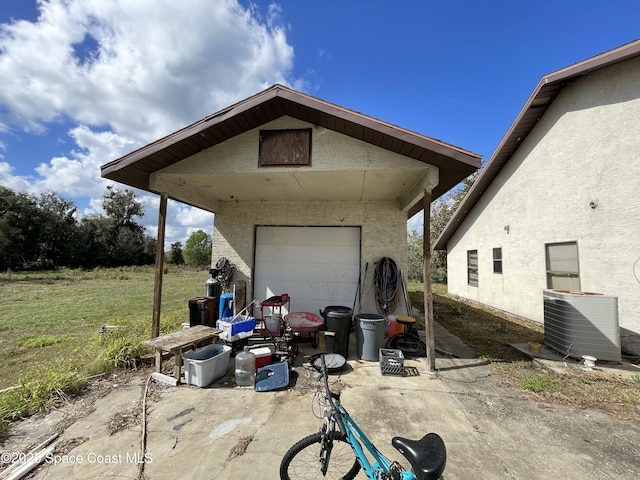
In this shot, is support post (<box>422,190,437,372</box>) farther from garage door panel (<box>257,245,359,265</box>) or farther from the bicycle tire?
garage door panel (<box>257,245,359,265</box>)

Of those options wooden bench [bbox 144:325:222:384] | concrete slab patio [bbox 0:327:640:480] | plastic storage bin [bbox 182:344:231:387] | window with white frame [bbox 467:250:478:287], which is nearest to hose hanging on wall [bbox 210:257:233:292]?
wooden bench [bbox 144:325:222:384]

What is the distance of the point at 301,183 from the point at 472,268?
9037 millimetres

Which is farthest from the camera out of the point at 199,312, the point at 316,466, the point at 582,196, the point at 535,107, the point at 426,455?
the point at 535,107

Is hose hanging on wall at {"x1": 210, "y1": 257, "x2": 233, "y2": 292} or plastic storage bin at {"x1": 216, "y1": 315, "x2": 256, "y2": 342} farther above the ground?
hose hanging on wall at {"x1": 210, "y1": 257, "x2": 233, "y2": 292}

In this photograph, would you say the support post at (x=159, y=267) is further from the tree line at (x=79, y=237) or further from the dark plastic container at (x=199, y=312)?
the tree line at (x=79, y=237)

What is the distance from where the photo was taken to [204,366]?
12.0 ft

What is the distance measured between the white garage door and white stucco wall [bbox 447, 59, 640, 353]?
498 centimetres

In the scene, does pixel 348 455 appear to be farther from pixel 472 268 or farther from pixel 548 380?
pixel 472 268

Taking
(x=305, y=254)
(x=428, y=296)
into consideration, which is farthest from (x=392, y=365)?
(x=305, y=254)

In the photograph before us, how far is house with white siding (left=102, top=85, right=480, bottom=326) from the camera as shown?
4.43m

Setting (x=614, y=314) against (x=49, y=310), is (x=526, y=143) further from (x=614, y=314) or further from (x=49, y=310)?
(x=49, y=310)

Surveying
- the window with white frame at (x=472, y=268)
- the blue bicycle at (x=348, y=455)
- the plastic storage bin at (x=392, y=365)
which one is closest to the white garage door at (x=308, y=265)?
the plastic storage bin at (x=392, y=365)

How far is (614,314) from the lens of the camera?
14.2 ft

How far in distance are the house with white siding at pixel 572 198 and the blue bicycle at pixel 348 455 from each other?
4.66 metres
